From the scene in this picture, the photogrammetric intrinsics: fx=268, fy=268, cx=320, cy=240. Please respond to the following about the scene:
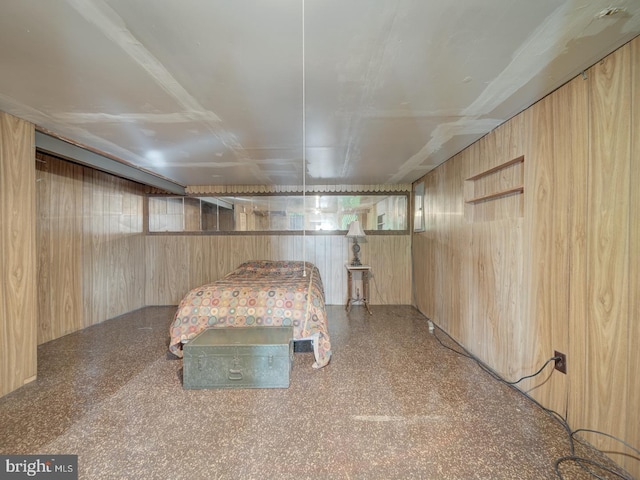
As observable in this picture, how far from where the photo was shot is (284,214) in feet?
15.5

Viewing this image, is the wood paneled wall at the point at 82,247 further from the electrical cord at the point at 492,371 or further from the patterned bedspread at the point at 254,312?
the electrical cord at the point at 492,371

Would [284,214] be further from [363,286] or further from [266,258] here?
[363,286]

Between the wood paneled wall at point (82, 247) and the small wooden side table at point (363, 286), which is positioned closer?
the wood paneled wall at point (82, 247)

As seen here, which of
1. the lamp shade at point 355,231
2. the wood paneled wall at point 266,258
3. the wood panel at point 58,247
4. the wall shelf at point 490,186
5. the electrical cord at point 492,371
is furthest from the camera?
the wood paneled wall at point 266,258

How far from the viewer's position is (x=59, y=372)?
2.25 m

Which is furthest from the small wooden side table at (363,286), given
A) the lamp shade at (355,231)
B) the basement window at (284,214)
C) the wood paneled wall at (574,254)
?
the wood paneled wall at (574,254)

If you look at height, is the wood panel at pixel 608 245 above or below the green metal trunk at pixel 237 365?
above

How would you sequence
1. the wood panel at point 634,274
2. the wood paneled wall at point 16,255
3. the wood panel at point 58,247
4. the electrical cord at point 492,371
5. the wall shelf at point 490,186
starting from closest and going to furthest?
the wood panel at point 634,274, the electrical cord at point 492,371, the wood paneled wall at point 16,255, the wall shelf at point 490,186, the wood panel at point 58,247

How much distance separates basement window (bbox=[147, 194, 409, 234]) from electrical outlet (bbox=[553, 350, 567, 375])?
125 inches

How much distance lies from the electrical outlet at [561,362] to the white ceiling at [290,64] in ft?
5.28

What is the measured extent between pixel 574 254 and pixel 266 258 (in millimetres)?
3922

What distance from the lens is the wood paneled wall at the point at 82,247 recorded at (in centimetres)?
296

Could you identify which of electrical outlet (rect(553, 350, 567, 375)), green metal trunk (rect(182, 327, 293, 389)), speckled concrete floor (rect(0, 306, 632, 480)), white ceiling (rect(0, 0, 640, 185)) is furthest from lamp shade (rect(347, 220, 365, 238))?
electrical outlet (rect(553, 350, 567, 375))

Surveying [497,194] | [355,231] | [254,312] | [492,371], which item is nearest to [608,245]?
[497,194]
